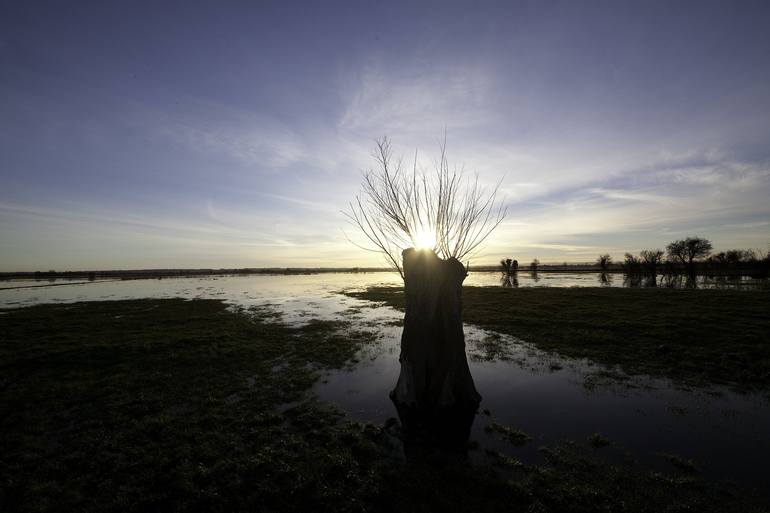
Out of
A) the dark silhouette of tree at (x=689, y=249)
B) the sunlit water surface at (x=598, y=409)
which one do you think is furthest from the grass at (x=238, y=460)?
Result: the dark silhouette of tree at (x=689, y=249)

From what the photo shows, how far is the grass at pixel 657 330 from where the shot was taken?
1130 centimetres

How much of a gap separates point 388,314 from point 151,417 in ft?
61.0

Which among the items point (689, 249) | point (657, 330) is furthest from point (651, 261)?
point (657, 330)

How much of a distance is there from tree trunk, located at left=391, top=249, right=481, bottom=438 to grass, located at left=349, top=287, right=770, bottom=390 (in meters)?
7.13

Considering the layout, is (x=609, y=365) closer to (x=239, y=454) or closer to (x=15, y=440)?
(x=239, y=454)

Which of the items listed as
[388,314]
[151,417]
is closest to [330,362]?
[151,417]

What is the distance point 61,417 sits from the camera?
819cm

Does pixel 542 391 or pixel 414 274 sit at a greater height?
pixel 414 274

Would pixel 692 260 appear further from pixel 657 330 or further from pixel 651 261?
pixel 657 330

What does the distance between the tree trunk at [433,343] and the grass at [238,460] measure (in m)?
1.33

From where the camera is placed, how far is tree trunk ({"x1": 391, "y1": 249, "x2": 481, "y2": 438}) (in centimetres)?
891

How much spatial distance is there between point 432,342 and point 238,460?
5.32 metres

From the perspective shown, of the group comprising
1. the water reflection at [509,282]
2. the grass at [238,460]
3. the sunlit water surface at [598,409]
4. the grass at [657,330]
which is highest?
the water reflection at [509,282]

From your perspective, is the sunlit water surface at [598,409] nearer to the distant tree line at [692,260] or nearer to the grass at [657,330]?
the grass at [657,330]
